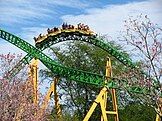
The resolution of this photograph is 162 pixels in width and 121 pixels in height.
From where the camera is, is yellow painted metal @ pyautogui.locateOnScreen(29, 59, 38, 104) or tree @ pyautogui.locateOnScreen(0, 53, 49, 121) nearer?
tree @ pyautogui.locateOnScreen(0, 53, 49, 121)

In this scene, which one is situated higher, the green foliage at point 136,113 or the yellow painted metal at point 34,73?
the yellow painted metal at point 34,73

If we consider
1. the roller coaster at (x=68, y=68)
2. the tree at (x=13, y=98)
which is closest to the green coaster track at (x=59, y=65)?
the roller coaster at (x=68, y=68)

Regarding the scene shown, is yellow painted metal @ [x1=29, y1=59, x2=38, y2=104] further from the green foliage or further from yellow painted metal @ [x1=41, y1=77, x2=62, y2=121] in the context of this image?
the green foliage

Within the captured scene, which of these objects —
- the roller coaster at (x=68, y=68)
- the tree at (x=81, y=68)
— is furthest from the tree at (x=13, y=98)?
the tree at (x=81, y=68)

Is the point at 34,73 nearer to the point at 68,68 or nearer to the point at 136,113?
the point at 68,68

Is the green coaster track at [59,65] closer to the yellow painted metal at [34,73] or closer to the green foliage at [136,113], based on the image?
the yellow painted metal at [34,73]

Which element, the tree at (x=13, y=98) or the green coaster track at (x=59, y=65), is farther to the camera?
the green coaster track at (x=59, y=65)

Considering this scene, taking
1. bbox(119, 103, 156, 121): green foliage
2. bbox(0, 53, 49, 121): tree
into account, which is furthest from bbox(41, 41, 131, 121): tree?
bbox(0, 53, 49, 121): tree

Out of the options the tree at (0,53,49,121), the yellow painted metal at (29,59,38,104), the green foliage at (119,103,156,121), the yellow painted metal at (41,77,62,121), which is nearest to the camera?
the tree at (0,53,49,121)

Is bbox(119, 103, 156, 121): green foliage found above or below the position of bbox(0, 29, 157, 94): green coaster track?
below

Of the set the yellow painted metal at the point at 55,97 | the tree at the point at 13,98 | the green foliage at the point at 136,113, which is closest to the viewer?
the tree at the point at 13,98

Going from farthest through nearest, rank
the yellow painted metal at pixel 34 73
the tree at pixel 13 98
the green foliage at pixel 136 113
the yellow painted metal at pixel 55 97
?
the green foliage at pixel 136 113
the yellow painted metal at pixel 55 97
the yellow painted metal at pixel 34 73
the tree at pixel 13 98

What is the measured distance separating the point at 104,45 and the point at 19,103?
8704 millimetres

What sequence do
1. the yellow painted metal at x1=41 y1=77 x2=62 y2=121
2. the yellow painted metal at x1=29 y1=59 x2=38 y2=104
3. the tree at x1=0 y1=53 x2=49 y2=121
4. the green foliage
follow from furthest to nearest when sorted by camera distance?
the green foliage, the yellow painted metal at x1=41 y1=77 x2=62 y2=121, the yellow painted metal at x1=29 y1=59 x2=38 y2=104, the tree at x1=0 y1=53 x2=49 y2=121
